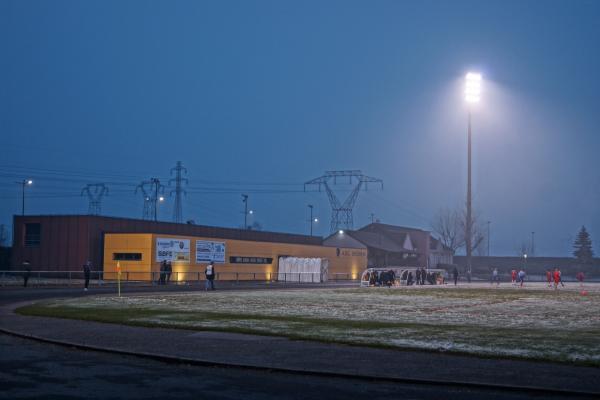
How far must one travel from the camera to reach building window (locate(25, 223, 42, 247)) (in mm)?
56969

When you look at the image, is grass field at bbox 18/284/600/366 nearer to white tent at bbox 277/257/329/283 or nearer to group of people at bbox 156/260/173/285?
group of people at bbox 156/260/173/285

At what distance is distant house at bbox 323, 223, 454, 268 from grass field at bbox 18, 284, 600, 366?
5747cm

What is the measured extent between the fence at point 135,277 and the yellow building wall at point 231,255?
7cm

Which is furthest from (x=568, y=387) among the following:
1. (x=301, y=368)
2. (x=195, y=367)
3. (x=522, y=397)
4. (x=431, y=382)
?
(x=195, y=367)

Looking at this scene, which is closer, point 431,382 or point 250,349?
point 431,382

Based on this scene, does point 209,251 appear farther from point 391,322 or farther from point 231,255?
point 391,322

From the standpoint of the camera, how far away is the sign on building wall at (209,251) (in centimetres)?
5786

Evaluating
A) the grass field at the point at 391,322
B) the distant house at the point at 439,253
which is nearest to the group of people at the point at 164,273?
the grass field at the point at 391,322

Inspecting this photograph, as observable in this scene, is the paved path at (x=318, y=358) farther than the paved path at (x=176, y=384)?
Yes

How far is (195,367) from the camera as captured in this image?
12.6 metres

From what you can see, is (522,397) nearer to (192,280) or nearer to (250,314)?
(250,314)

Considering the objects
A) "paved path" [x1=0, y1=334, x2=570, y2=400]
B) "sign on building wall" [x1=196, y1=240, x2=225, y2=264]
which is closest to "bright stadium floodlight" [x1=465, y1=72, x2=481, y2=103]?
"sign on building wall" [x1=196, y1=240, x2=225, y2=264]

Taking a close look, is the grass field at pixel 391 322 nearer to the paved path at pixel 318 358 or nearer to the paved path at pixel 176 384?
the paved path at pixel 318 358

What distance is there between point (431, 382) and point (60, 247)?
48906 millimetres
